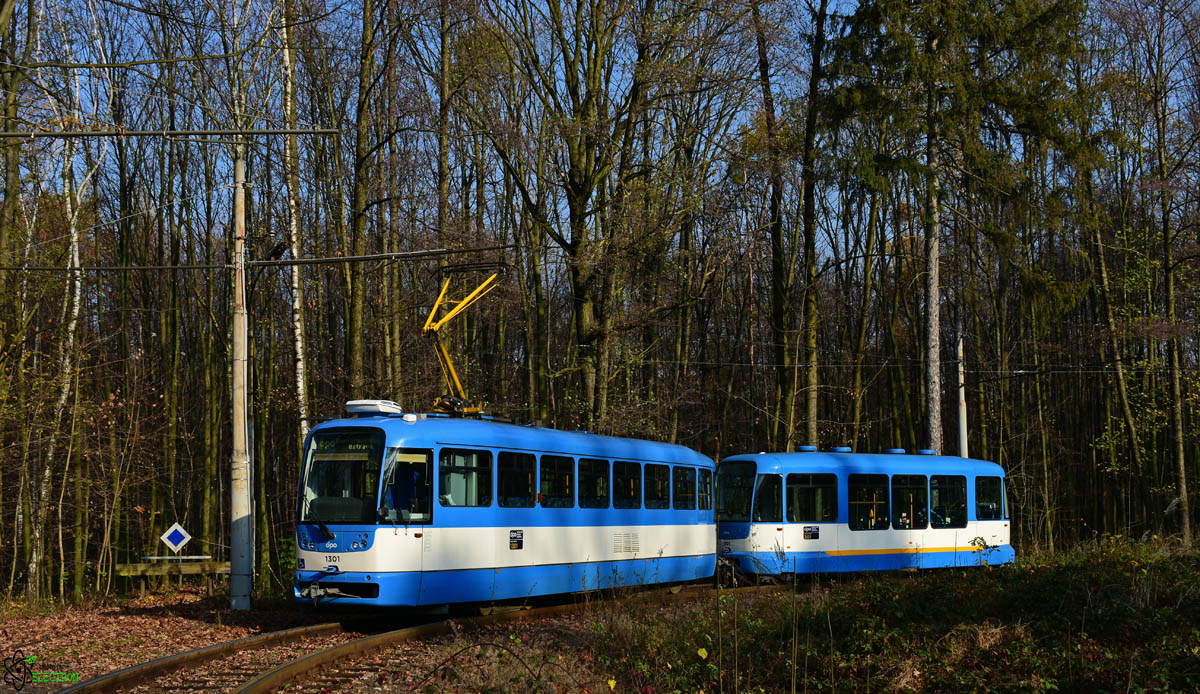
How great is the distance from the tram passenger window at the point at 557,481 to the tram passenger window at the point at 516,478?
0.87 ft

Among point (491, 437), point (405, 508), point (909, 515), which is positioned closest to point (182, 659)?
point (405, 508)

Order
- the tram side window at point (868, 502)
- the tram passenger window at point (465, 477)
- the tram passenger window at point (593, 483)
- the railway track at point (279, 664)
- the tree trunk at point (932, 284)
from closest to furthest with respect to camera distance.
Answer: the railway track at point (279, 664), the tram passenger window at point (465, 477), the tram passenger window at point (593, 483), the tram side window at point (868, 502), the tree trunk at point (932, 284)

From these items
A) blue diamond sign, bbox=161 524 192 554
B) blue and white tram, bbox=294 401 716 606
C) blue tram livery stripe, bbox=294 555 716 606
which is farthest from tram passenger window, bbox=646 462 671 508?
blue diamond sign, bbox=161 524 192 554

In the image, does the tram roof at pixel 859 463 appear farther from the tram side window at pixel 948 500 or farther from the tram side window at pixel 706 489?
the tram side window at pixel 706 489

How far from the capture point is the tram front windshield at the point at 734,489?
20.5m

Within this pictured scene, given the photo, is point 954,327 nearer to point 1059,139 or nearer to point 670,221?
point 1059,139

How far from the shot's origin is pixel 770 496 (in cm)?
2033

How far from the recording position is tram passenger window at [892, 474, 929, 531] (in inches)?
858

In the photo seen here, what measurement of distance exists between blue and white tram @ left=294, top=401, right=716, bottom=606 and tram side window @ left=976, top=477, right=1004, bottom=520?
9714 millimetres

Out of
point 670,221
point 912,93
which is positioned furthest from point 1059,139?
point 670,221

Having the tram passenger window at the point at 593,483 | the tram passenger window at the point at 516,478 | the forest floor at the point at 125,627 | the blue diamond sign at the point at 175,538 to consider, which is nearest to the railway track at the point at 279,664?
the forest floor at the point at 125,627

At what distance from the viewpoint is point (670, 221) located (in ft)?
74.3

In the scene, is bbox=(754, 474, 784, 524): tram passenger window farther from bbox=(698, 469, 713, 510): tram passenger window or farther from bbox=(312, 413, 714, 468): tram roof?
bbox=(312, 413, 714, 468): tram roof

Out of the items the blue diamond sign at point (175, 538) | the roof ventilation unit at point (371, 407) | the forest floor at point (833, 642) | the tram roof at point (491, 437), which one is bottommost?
the forest floor at point (833, 642)
